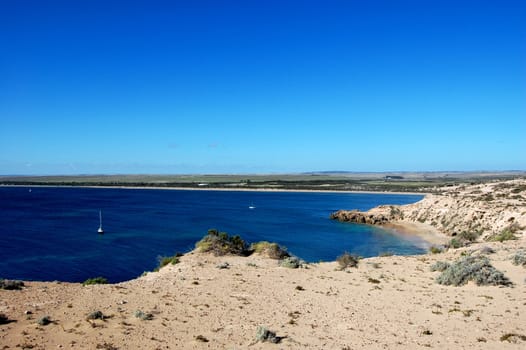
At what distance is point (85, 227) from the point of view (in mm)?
58875

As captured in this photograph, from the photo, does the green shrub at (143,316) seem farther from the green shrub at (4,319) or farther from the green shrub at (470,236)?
the green shrub at (470,236)

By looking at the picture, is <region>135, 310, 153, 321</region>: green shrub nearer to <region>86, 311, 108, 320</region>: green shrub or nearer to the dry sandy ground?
the dry sandy ground

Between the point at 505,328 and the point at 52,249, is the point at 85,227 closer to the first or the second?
the point at 52,249

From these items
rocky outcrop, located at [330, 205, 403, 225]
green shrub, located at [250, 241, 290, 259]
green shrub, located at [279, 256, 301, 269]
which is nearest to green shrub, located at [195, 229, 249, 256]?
green shrub, located at [250, 241, 290, 259]

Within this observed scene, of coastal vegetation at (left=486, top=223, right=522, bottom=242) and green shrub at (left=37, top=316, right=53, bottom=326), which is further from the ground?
green shrub at (left=37, top=316, right=53, bottom=326)

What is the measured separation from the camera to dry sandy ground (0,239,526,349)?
11.3m

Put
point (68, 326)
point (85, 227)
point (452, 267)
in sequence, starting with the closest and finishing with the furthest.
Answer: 1. point (68, 326)
2. point (452, 267)
3. point (85, 227)

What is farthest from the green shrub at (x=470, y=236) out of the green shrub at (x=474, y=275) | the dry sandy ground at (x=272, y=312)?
the green shrub at (x=474, y=275)

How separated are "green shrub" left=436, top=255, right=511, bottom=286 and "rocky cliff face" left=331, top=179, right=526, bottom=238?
69.3 feet

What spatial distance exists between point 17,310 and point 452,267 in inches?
724

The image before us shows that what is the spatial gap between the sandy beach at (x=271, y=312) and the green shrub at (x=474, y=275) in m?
0.37

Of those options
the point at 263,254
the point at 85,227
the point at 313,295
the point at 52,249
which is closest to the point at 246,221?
the point at 85,227

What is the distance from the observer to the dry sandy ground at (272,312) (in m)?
11.3

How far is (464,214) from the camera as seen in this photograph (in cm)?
5138
